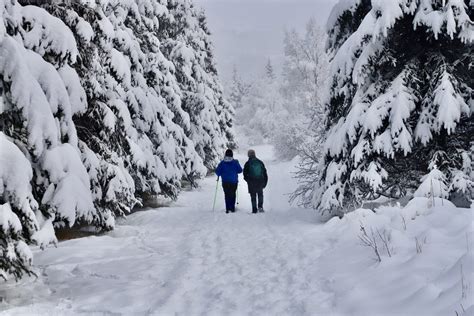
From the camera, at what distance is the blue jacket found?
13953 millimetres

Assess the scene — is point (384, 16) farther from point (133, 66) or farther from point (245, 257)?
point (133, 66)

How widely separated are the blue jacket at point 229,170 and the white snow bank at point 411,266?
21.5ft

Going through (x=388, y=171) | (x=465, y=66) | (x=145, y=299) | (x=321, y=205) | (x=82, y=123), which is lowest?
(x=145, y=299)

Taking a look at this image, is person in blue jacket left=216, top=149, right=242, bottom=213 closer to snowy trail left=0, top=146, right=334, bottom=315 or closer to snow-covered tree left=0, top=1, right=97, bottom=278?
snowy trail left=0, top=146, right=334, bottom=315

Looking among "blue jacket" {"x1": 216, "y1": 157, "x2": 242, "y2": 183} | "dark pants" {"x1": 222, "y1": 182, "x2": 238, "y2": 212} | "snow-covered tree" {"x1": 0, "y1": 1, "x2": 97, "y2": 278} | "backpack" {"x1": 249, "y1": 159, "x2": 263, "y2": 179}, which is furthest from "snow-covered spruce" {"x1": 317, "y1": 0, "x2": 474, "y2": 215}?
"snow-covered tree" {"x1": 0, "y1": 1, "x2": 97, "y2": 278}

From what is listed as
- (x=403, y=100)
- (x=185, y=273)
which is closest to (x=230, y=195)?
(x=403, y=100)

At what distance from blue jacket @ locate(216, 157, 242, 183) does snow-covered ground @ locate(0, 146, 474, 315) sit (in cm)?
447

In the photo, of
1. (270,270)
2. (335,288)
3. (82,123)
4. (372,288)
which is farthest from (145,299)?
(82,123)

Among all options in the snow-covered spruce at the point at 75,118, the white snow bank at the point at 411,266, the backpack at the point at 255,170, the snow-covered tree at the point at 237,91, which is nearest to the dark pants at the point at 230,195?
the backpack at the point at 255,170

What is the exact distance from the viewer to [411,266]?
204 inches

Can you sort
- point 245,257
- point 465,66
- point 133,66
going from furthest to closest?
point 133,66
point 465,66
point 245,257

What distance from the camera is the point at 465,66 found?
8750 millimetres

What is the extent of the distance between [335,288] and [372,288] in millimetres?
526

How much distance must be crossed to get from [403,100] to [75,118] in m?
6.51
